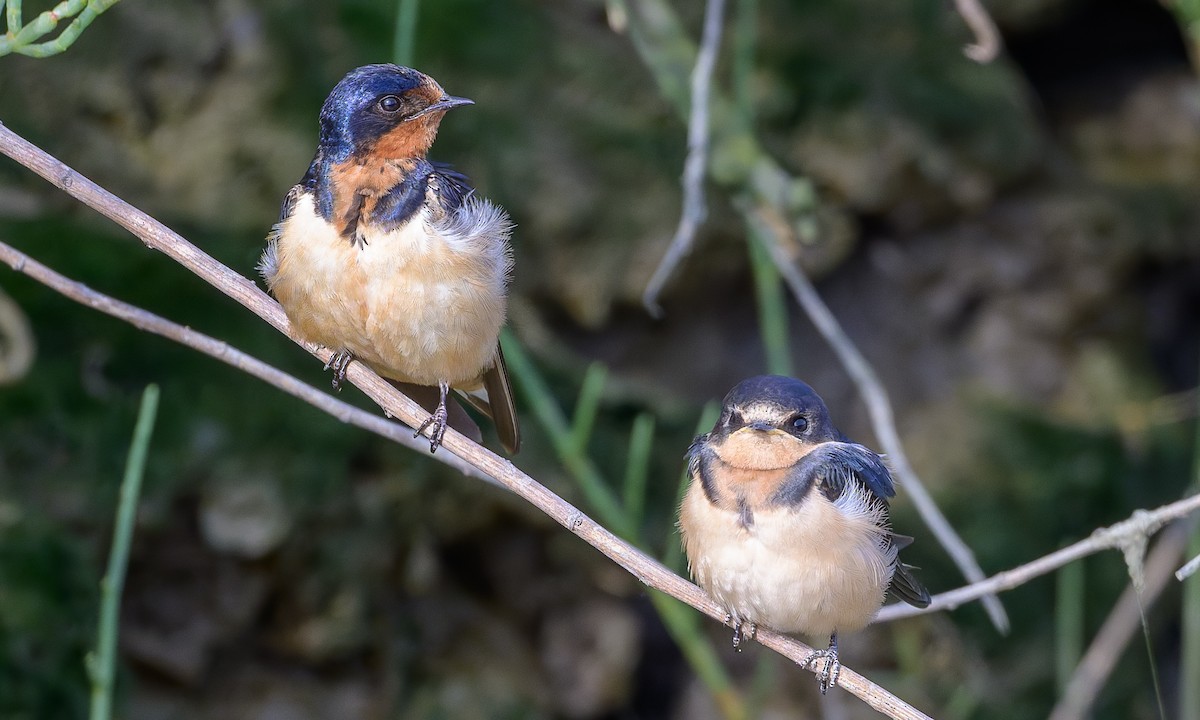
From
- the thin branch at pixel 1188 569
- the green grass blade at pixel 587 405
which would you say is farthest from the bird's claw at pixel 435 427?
the thin branch at pixel 1188 569

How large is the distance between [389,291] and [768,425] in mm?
757

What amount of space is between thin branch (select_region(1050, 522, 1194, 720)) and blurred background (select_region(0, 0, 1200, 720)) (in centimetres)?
11

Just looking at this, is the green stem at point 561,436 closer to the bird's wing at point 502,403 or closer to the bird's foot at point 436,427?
the bird's wing at point 502,403

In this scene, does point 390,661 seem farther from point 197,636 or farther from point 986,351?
point 986,351

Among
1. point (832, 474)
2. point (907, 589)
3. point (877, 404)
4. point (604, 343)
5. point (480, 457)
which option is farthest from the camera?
point (604, 343)

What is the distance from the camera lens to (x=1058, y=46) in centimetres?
557

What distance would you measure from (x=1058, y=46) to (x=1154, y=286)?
3.80 feet

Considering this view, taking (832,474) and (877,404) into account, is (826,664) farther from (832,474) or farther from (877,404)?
(877,404)

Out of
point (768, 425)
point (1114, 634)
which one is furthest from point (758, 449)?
point (1114, 634)

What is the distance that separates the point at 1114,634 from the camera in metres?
3.21

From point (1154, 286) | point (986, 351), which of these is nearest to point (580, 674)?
point (986, 351)

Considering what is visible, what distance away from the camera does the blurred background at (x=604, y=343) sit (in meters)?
3.18

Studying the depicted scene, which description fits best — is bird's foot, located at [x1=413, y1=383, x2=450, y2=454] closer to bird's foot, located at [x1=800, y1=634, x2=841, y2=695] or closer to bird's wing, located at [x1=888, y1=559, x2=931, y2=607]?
bird's foot, located at [x1=800, y1=634, x2=841, y2=695]

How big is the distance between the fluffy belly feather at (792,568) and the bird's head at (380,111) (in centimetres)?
89
